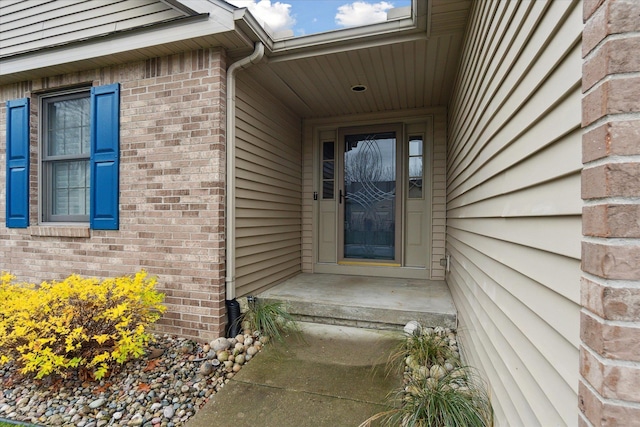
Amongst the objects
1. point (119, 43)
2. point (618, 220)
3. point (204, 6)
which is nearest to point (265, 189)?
point (204, 6)

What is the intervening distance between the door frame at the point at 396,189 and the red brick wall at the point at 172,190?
82.6 inches

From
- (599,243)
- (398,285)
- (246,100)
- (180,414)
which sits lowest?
(180,414)

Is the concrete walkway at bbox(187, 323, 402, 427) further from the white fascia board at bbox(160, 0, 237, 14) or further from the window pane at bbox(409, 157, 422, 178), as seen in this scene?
the white fascia board at bbox(160, 0, 237, 14)

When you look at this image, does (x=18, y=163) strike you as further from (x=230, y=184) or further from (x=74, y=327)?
(x=230, y=184)

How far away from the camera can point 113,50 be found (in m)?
2.97

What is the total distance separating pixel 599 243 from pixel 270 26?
311 centimetres

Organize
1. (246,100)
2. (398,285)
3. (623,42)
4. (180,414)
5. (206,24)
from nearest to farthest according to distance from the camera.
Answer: (623,42)
(180,414)
(206,24)
(246,100)
(398,285)

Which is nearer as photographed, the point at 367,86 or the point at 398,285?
the point at 367,86

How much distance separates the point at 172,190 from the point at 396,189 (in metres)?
2.83

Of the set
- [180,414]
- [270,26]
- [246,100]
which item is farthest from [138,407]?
[270,26]

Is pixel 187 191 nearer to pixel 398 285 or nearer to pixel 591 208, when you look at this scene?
pixel 398 285

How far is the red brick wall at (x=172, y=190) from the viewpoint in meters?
2.87

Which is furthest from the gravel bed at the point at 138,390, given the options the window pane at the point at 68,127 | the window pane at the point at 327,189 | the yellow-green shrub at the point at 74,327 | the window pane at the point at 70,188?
the window pane at the point at 327,189

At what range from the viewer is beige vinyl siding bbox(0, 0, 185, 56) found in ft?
10.0
